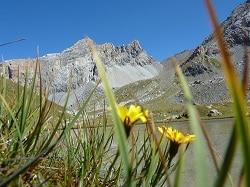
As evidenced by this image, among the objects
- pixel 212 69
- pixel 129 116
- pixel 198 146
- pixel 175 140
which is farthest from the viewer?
pixel 212 69

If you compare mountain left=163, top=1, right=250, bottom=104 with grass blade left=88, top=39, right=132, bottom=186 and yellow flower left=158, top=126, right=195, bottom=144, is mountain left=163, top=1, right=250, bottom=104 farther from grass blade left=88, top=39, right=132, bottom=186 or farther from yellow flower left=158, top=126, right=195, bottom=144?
grass blade left=88, top=39, right=132, bottom=186

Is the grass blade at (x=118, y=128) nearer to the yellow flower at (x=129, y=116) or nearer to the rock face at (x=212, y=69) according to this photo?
the yellow flower at (x=129, y=116)

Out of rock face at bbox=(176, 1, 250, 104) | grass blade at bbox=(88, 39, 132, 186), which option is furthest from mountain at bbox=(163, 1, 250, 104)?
grass blade at bbox=(88, 39, 132, 186)

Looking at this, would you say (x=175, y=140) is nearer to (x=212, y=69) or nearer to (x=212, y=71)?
(x=212, y=71)

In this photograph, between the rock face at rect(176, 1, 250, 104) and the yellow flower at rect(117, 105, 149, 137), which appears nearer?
the yellow flower at rect(117, 105, 149, 137)

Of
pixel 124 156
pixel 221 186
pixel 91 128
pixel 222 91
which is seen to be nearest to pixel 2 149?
pixel 91 128

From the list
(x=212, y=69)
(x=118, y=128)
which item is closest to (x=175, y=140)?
(x=118, y=128)

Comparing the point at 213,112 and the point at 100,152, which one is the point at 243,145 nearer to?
the point at 100,152

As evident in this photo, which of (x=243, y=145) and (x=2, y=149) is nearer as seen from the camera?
(x=243, y=145)

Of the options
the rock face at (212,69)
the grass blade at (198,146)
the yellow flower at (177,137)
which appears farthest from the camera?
the rock face at (212,69)

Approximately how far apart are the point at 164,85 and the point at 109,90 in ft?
574

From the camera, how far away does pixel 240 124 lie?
0.37 m

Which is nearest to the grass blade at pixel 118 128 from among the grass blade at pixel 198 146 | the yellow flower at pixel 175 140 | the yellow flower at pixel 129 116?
the grass blade at pixel 198 146

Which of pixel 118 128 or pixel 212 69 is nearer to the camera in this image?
pixel 118 128
